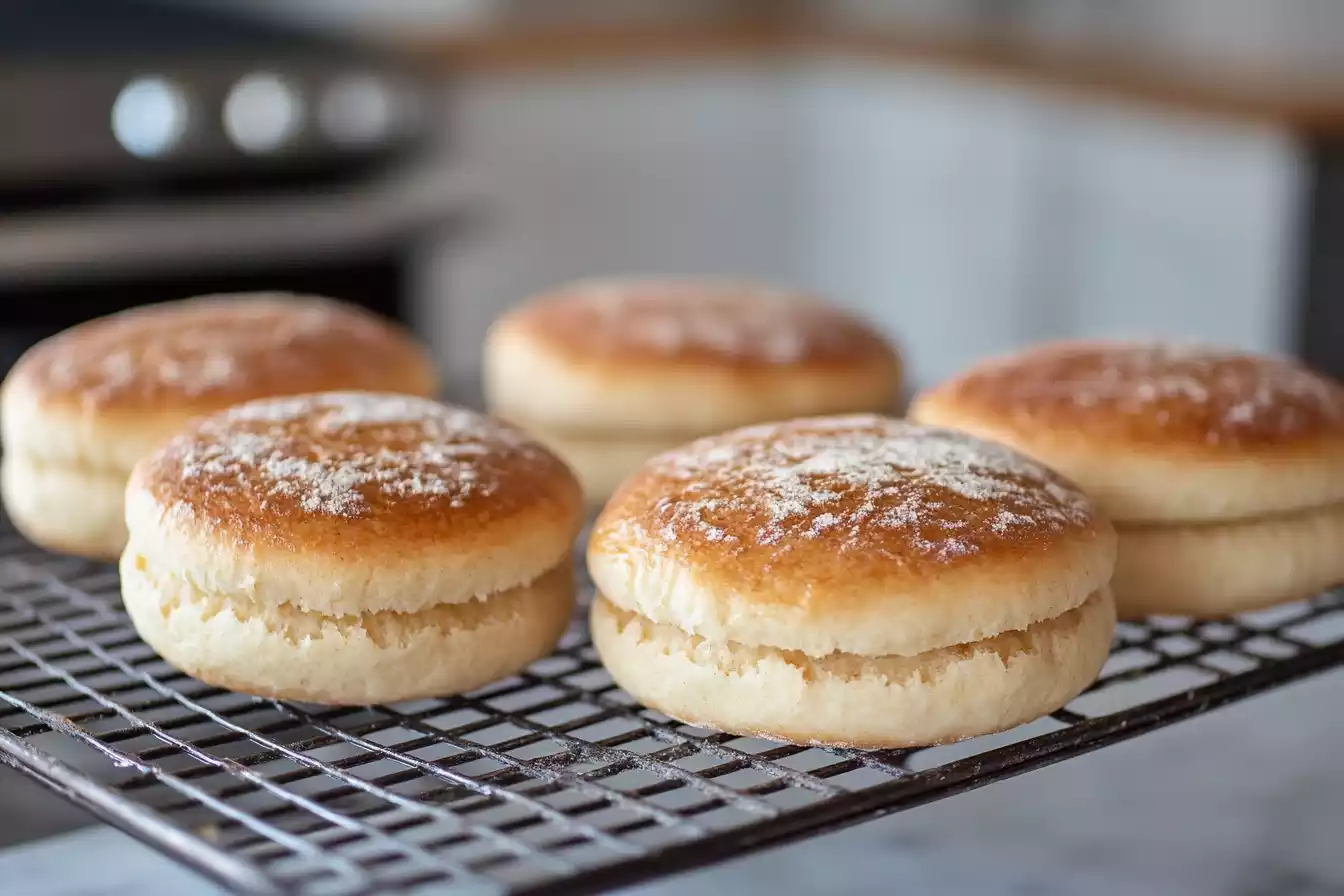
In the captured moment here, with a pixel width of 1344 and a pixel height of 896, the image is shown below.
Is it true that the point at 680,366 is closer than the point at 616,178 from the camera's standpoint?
Yes

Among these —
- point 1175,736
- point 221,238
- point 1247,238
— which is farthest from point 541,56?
point 1175,736

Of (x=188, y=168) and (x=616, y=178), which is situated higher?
(x=188, y=168)

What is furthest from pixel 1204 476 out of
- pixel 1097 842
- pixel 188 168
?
pixel 188 168

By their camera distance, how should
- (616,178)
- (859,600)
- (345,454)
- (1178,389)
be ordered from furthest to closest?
1. (616,178)
2. (1178,389)
3. (345,454)
4. (859,600)

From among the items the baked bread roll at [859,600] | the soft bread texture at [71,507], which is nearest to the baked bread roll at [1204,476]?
the baked bread roll at [859,600]

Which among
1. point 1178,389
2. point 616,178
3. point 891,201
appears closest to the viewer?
point 1178,389

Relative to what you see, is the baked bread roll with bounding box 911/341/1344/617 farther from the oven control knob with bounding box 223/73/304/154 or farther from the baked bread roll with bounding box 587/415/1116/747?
the oven control knob with bounding box 223/73/304/154

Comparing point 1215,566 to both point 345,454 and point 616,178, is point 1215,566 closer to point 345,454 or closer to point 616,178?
point 345,454
